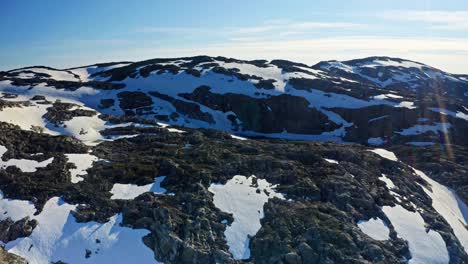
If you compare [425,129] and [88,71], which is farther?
[88,71]

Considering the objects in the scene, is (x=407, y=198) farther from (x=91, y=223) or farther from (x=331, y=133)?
(x=331, y=133)

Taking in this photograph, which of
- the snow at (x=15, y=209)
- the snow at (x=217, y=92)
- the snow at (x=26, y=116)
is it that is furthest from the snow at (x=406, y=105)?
the snow at (x=15, y=209)

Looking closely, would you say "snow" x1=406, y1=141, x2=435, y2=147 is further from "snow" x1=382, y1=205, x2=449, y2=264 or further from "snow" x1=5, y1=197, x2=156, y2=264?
"snow" x1=5, y1=197, x2=156, y2=264

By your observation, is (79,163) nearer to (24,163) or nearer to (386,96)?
(24,163)

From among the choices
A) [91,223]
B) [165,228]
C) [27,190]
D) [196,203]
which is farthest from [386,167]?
[27,190]

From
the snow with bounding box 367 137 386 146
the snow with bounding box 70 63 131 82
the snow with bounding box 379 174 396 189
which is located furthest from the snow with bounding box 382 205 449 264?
the snow with bounding box 70 63 131 82

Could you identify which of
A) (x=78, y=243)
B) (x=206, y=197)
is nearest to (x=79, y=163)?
(x=78, y=243)
